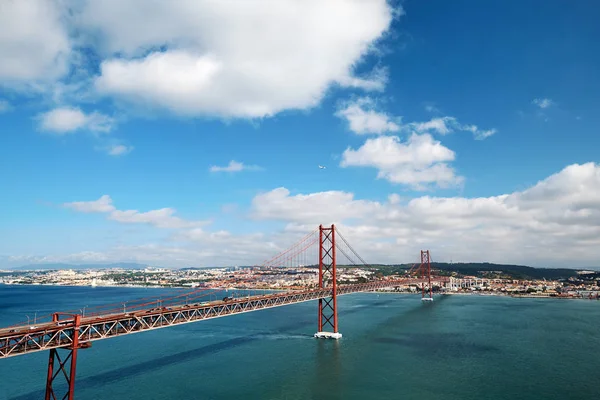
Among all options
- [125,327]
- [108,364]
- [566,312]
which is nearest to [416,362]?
[125,327]

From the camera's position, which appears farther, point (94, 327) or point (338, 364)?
point (338, 364)

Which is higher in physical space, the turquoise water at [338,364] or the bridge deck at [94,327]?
the bridge deck at [94,327]

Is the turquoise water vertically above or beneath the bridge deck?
beneath

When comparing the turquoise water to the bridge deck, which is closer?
the bridge deck

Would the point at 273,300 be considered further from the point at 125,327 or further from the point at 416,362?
the point at 125,327

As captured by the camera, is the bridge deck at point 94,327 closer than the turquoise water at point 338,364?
Yes

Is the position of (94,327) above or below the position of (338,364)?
above

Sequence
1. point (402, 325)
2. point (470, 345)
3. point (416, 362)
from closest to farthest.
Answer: point (416, 362)
point (470, 345)
point (402, 325)

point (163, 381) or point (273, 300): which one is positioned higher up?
point (273, 300)
